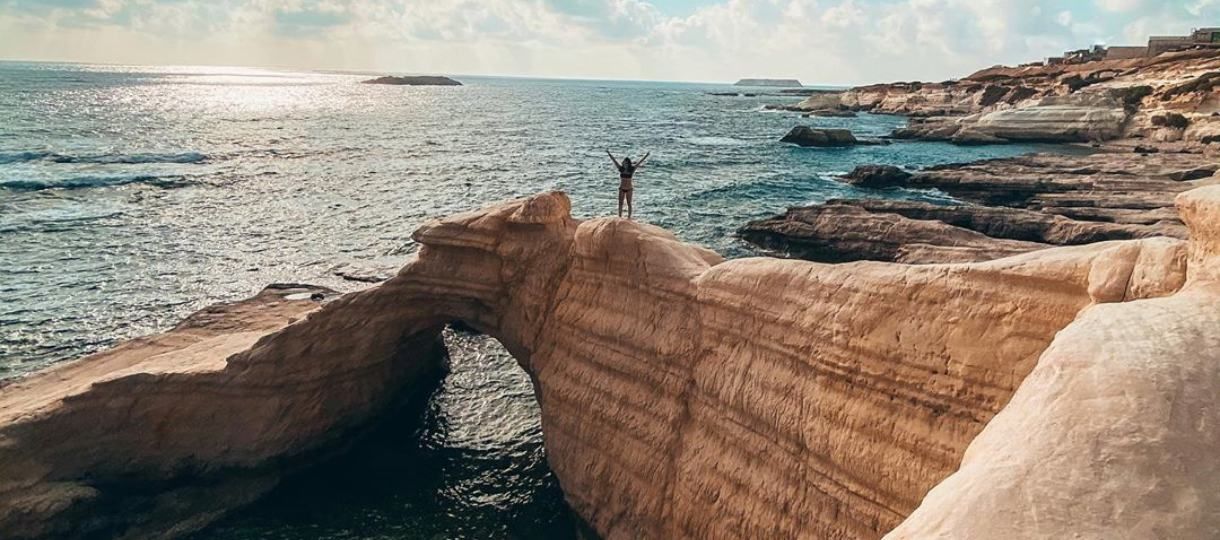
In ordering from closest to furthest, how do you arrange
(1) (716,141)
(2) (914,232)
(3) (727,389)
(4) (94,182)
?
(3) (727,389)
(2) (914,232)
(4) (94,182)
(1) (716,141)

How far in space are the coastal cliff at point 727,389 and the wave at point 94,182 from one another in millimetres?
30917

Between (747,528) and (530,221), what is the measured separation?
6.70m

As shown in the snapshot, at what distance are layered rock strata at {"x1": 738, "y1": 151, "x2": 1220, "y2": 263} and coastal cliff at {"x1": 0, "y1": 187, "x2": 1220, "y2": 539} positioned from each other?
16283mm

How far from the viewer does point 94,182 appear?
44.0 m

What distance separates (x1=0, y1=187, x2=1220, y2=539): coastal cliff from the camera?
194 inches

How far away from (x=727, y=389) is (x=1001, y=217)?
25.4m

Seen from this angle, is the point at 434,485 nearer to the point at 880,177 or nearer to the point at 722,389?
the point at 722,389

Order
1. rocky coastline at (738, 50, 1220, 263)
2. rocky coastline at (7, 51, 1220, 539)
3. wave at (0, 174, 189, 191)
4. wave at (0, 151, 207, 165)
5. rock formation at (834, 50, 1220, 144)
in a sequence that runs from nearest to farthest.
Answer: rocky coastline at (7, 51, 1220, 539) → rocky coastline at (738, 50, 1220, 263) → wave at (0, 174, 189, 191) → wave at (0, 151, 207, 165) → rock formation at (834, 50, 1220, 144)

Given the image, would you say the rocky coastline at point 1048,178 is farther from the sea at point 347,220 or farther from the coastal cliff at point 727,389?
the coastal cliff at point 727,389

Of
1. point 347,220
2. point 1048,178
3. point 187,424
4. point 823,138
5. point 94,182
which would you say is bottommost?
point 187,424

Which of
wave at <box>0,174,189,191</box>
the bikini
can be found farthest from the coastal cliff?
wave at <box>0,174,189,191</box>

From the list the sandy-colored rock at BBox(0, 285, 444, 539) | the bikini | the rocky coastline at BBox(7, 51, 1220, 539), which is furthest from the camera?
the bikini

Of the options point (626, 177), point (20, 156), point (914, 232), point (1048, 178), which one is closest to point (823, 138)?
point (1048, 178)

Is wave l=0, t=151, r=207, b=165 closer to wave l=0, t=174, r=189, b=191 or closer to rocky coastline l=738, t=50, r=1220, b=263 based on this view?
wave l=0, t=174, r=189, b=191
